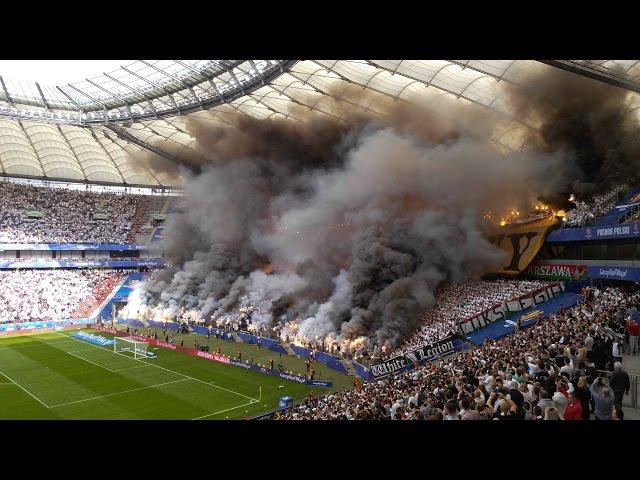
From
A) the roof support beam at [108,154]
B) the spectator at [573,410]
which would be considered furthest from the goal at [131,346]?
the spectator at [573,410]

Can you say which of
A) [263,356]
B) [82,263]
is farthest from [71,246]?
[263,356]

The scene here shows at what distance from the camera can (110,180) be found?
67.8 metres

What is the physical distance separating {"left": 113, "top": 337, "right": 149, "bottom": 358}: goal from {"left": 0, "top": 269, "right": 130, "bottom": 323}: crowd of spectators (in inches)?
549

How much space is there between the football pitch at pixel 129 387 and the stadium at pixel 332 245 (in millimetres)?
186

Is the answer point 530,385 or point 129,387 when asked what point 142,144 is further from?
point 530,385

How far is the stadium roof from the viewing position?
30.3 m

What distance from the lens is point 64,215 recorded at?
61.7m

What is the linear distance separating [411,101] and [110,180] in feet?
155

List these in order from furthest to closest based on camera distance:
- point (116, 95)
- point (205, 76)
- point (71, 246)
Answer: point (71, 246)
point (116, 95)
point (205, 76)

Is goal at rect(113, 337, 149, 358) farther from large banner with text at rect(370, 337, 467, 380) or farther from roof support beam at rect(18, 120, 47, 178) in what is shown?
roof support beam at rect(18, 120, 47, 178)

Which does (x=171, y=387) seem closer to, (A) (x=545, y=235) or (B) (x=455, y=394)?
(B) (x=455, y=394)

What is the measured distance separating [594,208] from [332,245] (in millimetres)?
20467

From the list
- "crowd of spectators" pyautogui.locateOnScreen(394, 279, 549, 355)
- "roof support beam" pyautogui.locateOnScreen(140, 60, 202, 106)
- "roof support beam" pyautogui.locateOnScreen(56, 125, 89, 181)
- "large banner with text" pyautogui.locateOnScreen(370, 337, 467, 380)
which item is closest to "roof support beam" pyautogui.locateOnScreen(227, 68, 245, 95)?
"roof support beam" pyautogui.locateOnScreen(140, 60, 202, 106)
